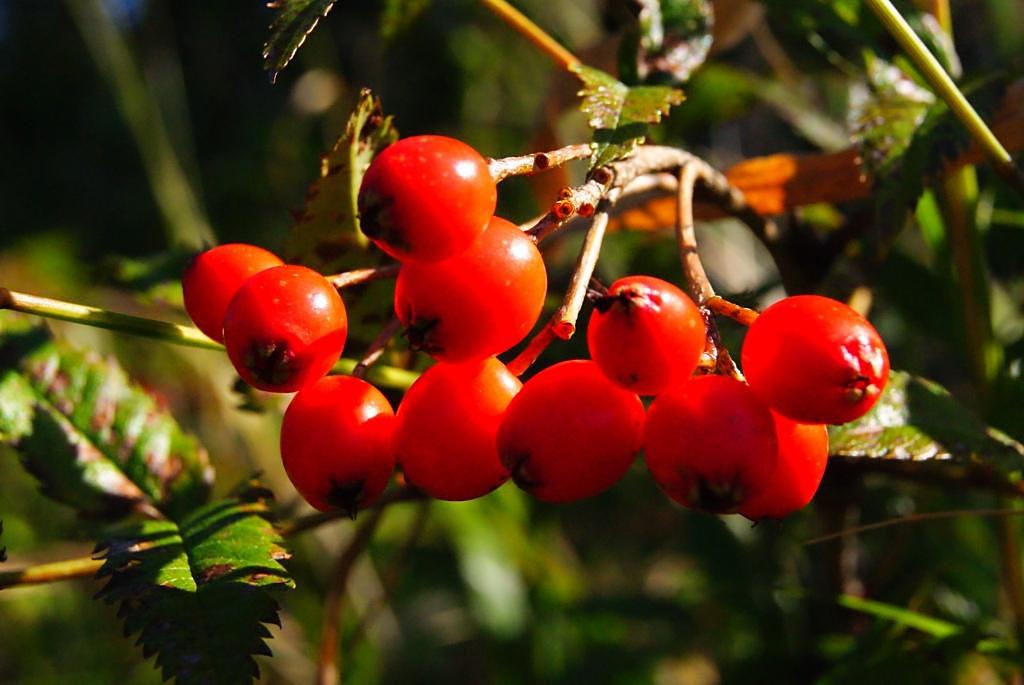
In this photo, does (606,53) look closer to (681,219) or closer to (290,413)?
(681,219)

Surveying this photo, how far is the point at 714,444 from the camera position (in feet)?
2.16

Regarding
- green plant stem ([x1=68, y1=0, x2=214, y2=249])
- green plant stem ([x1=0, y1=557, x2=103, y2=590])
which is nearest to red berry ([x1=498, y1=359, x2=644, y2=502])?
green plant stem ([x1=0, y1=557, x2=103, y2=590])

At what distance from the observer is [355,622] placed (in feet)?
8.20

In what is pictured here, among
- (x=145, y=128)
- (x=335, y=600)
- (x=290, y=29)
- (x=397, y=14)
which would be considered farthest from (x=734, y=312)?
(x=145, y=128)

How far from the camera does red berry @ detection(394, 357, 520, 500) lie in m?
0.72

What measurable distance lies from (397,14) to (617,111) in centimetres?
45

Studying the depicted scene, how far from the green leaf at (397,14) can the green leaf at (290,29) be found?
16.5 inches

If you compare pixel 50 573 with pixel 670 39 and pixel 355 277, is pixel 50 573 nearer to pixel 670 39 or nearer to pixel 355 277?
pixel 355 277

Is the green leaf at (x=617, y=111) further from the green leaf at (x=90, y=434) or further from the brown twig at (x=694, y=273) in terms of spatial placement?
the green leaf at (x=90, y=434)

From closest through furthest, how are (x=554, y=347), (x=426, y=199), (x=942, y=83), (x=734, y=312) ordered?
(x=426, y=199) → (x=734, y=312) → (x=942, y=83) → (x=554, y=347)

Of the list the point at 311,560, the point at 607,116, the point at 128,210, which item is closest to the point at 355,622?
the point at 311,560

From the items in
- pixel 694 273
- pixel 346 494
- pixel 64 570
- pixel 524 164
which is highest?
pixel 524 164

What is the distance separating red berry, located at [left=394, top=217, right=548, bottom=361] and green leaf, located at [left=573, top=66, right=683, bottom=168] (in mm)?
114

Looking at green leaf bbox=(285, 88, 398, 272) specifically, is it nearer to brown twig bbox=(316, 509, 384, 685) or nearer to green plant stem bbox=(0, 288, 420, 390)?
green plant stem bbox=(0, 288, 420, 390)
